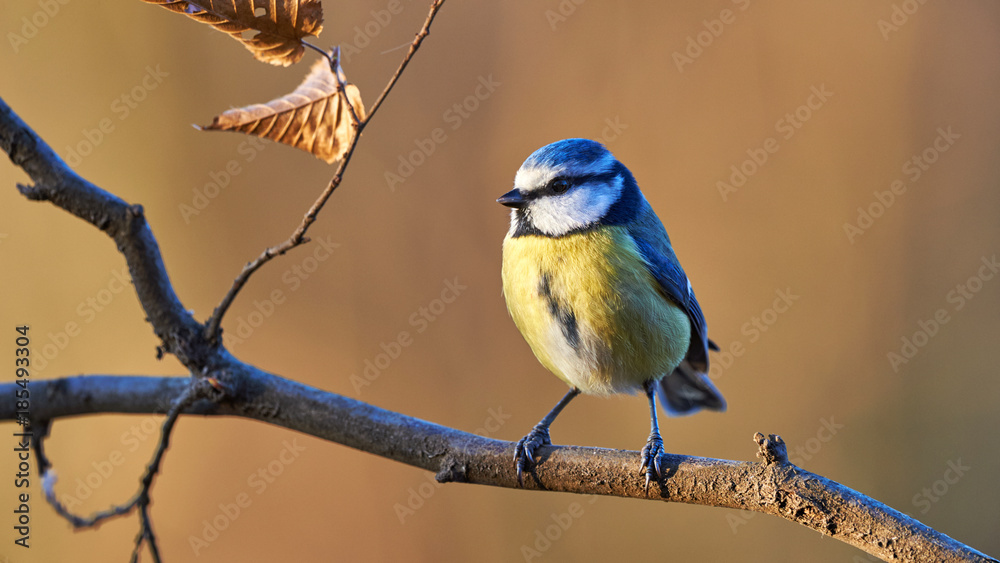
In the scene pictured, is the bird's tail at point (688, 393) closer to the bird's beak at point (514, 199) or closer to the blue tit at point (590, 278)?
the blue tit at point (590, 278)

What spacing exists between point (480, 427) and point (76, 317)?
1685mm

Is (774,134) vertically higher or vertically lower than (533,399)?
higher

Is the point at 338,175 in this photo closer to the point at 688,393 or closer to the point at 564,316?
the point at 564,316

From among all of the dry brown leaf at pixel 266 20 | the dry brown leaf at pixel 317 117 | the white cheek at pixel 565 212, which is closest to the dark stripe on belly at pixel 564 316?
the white cheek at pixel 565 212

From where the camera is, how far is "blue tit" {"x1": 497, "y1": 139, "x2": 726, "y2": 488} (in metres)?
1.60

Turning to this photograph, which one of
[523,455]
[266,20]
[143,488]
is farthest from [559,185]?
[143,488]

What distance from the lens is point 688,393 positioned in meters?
2.20

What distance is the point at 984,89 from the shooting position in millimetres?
3100

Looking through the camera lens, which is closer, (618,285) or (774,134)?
(618,285)

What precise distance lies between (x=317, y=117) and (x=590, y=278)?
0.72 metres

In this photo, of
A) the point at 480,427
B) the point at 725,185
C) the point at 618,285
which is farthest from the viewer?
the point at 725,185

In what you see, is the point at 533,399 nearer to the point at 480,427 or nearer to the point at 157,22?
the point at 480,427

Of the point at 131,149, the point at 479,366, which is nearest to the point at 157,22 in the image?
the point at 131,149

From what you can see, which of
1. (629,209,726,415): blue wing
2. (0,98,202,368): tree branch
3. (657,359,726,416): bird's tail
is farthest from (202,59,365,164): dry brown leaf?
(657,359,726,416): bird's tail
